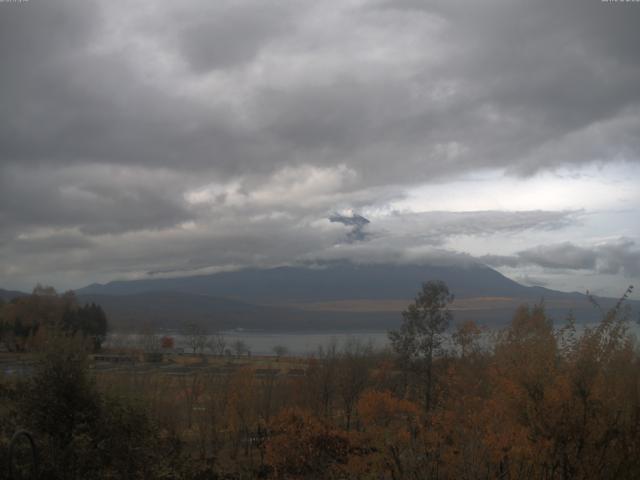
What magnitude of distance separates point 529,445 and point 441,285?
30384 mm

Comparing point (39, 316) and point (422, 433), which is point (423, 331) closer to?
point (422, 433)

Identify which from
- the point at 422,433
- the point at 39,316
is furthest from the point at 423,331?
the point at 39,316

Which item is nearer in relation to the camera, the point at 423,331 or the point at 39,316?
the point at 423,331

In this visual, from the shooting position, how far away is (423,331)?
4253cm

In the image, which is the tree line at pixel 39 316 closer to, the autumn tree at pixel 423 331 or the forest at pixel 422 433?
the autumn tree at pixel 423 331

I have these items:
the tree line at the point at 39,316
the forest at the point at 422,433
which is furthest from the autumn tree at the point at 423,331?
the tree line at the point at 39,316

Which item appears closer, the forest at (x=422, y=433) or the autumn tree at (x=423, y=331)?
the forest at (x=422, y=433)

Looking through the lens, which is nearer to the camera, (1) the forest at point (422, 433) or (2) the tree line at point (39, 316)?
(1) the forest at point (422, 433)

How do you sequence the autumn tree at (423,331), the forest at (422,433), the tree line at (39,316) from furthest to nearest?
1. the tree line at (39,316)
2. the autumn tree at (423,331)
3. the forest at (422,433)

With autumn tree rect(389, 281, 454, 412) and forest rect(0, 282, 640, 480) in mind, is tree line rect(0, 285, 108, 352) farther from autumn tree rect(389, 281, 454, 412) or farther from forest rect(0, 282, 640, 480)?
forest rect(0, 282, 640, 480)

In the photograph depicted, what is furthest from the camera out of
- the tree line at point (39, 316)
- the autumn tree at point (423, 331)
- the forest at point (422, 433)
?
the tree line at point (39, 316)

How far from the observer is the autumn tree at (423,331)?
42125mm

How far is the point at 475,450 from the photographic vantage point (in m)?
13.2

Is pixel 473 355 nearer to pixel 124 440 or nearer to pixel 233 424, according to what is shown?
pixel 233 424
